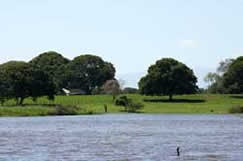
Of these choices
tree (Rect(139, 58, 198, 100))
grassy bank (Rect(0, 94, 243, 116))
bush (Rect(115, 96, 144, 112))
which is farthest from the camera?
tree (Rect(139, 58, 198, 100))

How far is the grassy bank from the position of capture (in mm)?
130500

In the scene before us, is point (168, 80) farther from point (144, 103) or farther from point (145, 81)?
point (144, 103)

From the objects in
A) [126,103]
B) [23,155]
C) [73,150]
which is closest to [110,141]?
[73,150]

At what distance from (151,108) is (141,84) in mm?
24884

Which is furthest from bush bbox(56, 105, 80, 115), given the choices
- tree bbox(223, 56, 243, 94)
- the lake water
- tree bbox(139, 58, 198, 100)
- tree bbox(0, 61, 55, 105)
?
the lake water

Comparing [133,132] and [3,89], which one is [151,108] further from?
[133,132]

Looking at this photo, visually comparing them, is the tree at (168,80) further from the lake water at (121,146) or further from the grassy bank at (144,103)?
the lake water at (121,146)

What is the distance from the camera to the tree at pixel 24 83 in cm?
15138

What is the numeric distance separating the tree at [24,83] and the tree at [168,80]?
25819 mm

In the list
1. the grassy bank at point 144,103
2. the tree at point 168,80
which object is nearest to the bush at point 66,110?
the grassy bank at point 144,103

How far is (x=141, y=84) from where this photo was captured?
170250 millimetres

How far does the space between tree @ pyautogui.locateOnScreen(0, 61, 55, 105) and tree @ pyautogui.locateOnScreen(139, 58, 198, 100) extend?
2582 cm

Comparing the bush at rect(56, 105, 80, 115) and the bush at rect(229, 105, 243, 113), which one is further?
the bush at rect(229, 105, 243, 113)

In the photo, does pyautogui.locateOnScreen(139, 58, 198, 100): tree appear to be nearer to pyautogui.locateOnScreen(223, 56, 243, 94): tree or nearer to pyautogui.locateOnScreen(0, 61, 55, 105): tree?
pyautogui.locateOnScreen(223, 56, 243, 94): tree
